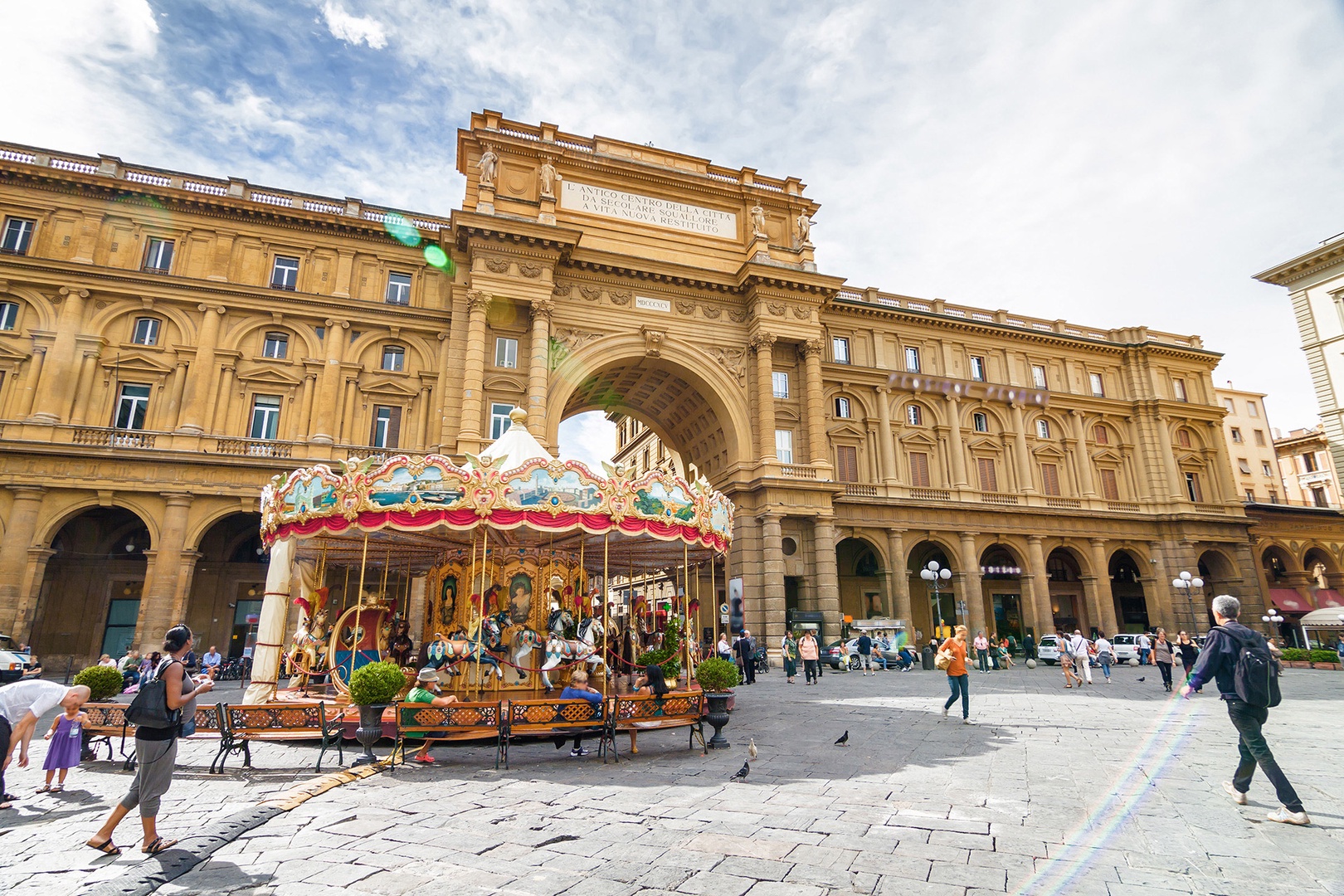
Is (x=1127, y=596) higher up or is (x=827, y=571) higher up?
(x=827, y=571)

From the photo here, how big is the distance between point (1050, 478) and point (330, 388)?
3634 cm

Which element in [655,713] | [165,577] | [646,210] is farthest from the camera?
[646,210]

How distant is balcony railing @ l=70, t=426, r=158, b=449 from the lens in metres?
23.9

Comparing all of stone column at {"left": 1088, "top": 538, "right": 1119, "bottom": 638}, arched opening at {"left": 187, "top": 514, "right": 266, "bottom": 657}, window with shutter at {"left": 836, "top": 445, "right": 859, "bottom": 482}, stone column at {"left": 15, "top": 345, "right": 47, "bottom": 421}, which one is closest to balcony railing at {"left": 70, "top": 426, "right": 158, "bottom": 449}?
stone column at {"left": 15, "top": 345, "right": 47, "bottom": 421}

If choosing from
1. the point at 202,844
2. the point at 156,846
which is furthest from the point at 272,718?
the point at 156,846

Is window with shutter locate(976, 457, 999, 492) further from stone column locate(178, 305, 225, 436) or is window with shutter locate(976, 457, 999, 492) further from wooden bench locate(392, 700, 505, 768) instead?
stone column locate(178, 305, 225, 436)

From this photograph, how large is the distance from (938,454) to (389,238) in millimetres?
28563

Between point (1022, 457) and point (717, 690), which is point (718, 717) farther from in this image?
point (1022, 457)

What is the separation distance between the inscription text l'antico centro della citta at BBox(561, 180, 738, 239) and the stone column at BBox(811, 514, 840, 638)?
13895 millimetres

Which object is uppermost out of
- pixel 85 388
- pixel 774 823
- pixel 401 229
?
pixel 401 229

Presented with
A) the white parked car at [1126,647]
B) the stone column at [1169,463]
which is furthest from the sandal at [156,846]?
the stone column at [1169,463]

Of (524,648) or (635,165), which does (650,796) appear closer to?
(524,648)

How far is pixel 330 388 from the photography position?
26.8m

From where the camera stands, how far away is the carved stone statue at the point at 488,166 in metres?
27.7
